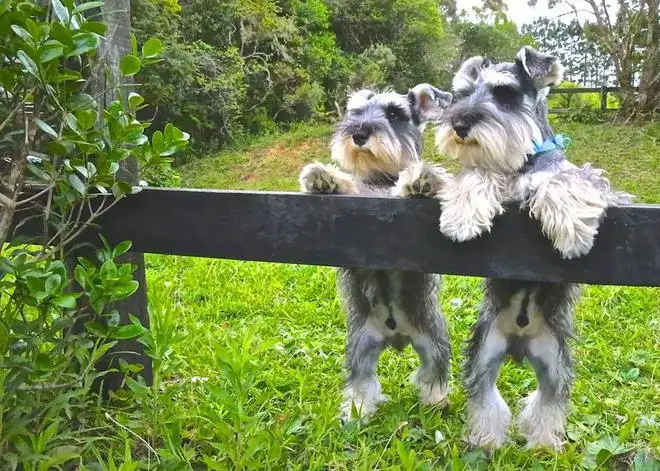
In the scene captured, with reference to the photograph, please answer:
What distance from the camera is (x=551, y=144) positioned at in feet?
8.80

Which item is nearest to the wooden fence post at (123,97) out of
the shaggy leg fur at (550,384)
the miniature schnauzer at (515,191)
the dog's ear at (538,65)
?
the miniature schnauzer at (515,191)

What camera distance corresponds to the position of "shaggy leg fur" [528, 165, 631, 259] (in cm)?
211

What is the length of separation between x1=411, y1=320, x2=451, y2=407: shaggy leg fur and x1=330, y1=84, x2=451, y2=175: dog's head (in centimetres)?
81

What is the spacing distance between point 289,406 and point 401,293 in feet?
2.65

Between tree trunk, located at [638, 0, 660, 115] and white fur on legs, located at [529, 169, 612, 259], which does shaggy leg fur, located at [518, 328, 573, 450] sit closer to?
white fur on legs, located at [529, 169, 612, 259]

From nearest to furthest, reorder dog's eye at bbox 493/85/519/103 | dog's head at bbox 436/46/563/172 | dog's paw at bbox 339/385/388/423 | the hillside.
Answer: dog's head at bbox 436/46/563/172, dog's eye at bbox 493/85/519/103, dog's paw at bbox 339/385/388/423, the hillside

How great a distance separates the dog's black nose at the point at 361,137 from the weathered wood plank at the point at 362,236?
34.0 inches

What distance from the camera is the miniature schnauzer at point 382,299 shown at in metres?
3.12

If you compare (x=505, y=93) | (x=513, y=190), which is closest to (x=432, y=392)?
(x=513, y=190)

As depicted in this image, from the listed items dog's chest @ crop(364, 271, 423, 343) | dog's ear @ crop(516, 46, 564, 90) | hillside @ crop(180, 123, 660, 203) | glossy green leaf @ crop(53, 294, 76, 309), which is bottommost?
hillside @ crop(180, 123, 660, 203)

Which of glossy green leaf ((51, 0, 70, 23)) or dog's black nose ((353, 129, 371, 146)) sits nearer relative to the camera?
glossy green leaf ((51, 0, 70, 23))

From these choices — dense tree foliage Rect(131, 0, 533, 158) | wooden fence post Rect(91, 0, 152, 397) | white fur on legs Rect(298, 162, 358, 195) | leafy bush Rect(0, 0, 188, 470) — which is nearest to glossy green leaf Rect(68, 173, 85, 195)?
leafy bush Rect(0, 0, 188, 470)

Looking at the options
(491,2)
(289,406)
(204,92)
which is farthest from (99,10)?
(491,2)

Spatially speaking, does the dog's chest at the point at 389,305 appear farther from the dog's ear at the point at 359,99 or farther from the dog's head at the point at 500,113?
the dog's ear at the point at 359,99
